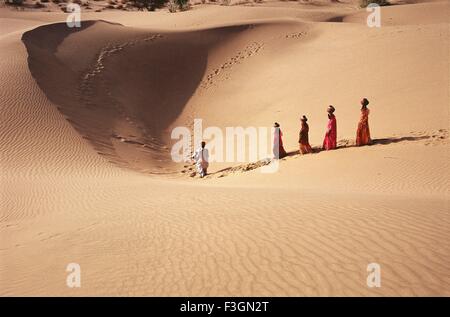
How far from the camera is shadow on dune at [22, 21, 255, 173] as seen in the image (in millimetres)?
15320

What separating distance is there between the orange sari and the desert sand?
1.53 feet

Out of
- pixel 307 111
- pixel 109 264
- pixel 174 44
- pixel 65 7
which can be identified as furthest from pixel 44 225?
pixel 65 7

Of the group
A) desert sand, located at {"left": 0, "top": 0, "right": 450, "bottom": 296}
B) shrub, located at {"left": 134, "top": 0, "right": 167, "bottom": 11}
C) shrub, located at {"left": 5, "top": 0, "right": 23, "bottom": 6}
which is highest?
shrub, located at {"left": 134, "top": 0, "right": 167, "bottom": 11}

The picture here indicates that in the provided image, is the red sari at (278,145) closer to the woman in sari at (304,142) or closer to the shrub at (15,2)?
the woman in sari at (304,142)

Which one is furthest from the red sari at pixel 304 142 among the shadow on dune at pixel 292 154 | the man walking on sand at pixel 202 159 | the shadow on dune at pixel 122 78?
the shadow on dune at pixel 122 78

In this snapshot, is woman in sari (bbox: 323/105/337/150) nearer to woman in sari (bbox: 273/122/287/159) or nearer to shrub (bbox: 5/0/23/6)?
woman in sari (bbox: 273/122/287/159)

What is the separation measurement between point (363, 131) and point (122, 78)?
1505cm

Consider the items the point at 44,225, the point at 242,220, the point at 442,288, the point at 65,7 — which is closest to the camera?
the point at 442,288

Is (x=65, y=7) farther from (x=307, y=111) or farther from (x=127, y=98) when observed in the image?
(x=307, y=111)

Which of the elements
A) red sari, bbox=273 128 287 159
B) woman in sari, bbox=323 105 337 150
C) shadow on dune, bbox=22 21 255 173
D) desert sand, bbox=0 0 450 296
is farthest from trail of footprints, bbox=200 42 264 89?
woman in sari, bbox=323 105 337 150

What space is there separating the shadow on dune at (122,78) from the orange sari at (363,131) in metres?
7.01

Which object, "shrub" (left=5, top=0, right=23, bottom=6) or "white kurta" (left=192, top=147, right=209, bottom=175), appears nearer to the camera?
"white kurta" (left=192, top=147, right=209, bottom=175)
